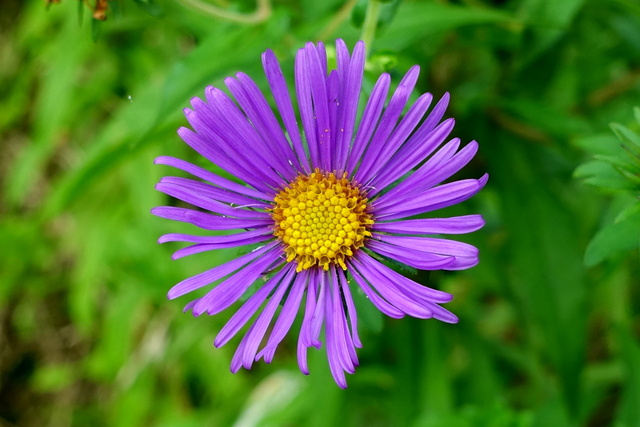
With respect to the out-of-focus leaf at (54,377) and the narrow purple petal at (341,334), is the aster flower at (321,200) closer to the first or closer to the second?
the narrow purple petal at (341,334)

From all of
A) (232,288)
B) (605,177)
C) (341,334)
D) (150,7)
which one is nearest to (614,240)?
(605,177)

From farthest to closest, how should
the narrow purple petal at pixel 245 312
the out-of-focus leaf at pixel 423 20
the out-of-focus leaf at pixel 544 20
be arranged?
the out-of-focus leaf at pixel 544 20, the out-of-focus leaf at pixel 423 20, the narrow purple petal at pixel 245 312

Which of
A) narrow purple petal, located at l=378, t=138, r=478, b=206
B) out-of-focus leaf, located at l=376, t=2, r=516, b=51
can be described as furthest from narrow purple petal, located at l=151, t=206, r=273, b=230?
out-of-focus leaf, located at l=376, t=2, r=516, b=51

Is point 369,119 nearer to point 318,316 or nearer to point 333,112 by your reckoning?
point 333,112

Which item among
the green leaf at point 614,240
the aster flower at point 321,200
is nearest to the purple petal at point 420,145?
the aster flower at point 321,200

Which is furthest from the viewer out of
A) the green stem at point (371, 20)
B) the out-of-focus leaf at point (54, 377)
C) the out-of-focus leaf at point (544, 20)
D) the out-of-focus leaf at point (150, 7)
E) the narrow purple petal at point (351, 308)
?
the out-of-focus leaf at point (54, 377)

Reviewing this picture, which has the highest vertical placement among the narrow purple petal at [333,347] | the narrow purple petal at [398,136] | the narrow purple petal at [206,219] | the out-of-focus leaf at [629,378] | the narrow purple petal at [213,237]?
the narrow purple petal at [398,136]

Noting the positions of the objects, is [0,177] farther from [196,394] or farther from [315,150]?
[315,150]

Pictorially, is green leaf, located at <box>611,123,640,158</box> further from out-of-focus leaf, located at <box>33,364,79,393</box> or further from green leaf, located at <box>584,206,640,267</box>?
out-of-focus leaf, located at <box>33,364,79,393</box>
